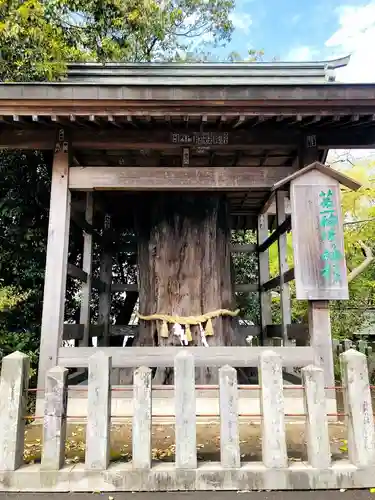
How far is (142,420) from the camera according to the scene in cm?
282

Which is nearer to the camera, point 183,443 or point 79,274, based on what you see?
point 183,443

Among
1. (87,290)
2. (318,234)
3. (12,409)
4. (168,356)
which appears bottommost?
(12,409)

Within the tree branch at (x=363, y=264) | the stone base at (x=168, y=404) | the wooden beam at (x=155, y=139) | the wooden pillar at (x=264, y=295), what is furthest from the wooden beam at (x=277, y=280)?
the tree branch at (x=363, y=264)

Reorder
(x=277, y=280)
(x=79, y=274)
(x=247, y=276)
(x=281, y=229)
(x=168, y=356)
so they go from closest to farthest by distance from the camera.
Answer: (x=168, y=356) < (x=79, y=274) < (x=281, y=229) < (x=277, y=280) < (x=247, y=276)

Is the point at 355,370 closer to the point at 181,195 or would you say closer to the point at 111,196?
the point at 181,195

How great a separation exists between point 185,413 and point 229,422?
1.09 feet

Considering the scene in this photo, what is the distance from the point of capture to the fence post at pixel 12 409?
9.12ft

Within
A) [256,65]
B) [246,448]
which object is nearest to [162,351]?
[246,448]

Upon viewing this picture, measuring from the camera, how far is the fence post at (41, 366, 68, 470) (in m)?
2.79

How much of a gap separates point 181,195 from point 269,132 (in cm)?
197

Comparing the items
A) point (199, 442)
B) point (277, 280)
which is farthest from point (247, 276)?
point (199, 442)

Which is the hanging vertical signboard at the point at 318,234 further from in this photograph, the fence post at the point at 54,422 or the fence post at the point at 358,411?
the fence post at the point at 54,422

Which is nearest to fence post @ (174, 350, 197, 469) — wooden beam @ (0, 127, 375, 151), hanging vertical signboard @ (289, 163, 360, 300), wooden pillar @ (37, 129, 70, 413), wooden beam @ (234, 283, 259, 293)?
Result: hanging vertical signboard @ (289, 163, 360, 300)

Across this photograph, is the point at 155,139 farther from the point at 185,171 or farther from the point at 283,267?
the point at 283,267
